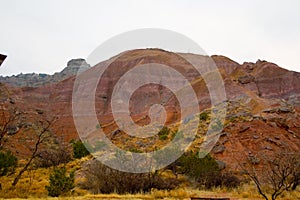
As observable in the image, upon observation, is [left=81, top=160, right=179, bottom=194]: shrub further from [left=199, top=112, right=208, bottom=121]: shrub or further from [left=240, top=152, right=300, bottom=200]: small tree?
[left=199, top=112, right=208, bottom=121]: shrub

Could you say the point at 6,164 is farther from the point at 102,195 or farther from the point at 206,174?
the point at 206,174

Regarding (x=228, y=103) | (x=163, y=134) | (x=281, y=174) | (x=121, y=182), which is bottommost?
(x=121, y=182)

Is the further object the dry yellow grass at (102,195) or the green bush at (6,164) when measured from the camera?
the green bush at (6,164)

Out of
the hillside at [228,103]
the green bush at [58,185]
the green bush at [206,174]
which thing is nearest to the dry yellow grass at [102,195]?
the green bush at [58,185]

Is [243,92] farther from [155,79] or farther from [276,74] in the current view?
[155,79]

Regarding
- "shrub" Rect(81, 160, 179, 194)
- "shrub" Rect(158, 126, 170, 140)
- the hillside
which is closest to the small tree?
"shrub" Rect(81, 160, 179, 194)

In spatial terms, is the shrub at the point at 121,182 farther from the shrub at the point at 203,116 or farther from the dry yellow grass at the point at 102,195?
the shrub at the point at 203,116

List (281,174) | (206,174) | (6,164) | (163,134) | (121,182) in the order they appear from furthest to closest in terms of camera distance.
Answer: (163,134) → (6,164) → (206,174) → (121,182) → (281,174)

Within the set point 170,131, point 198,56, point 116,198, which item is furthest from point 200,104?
point 198,56

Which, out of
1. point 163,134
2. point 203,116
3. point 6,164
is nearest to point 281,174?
→ point 6,164

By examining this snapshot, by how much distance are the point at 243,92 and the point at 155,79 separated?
37739mm

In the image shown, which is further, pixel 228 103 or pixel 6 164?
pixel 228 103

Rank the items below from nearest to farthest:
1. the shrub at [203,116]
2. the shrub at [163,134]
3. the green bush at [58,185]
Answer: the green bush at [58,185] → the shrub at [163,134] → the shrub at [203,116]

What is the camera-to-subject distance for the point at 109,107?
79.9 m
